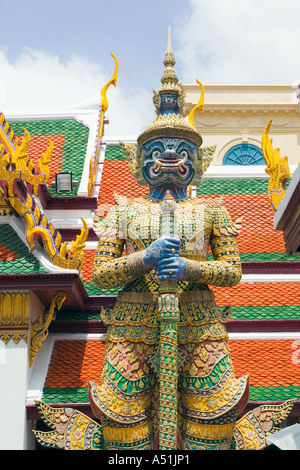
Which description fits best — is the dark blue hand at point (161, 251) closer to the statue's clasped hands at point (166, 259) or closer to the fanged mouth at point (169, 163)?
the statue's clasped hands at point (166, 259)

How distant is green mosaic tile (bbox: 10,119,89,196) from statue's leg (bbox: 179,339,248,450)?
4.74 metres

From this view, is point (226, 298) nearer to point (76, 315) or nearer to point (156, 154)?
point (76, 315)

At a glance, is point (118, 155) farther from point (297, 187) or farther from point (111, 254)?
point (297, 187)

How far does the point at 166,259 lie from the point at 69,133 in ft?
18.6

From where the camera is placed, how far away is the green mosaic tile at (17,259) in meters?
8.88

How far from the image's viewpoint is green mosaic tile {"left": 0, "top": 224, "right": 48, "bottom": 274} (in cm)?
888

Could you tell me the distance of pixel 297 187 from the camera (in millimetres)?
6500

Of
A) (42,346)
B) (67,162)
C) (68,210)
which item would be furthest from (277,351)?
(67,162)

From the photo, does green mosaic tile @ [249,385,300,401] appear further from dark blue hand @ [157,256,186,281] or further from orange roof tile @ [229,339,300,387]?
dark blue hand @ [157,256,186,281]

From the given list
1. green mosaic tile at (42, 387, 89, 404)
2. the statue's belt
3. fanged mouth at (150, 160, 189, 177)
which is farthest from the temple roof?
fanged mouth at (150, 160, 189, 177)

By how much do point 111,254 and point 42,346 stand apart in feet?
6.52

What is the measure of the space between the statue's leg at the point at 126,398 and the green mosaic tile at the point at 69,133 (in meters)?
4.55

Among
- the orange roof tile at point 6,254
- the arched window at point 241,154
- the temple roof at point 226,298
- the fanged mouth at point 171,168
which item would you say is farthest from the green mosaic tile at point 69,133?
the arched window at point 241,154

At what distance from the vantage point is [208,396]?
24.9 ft
